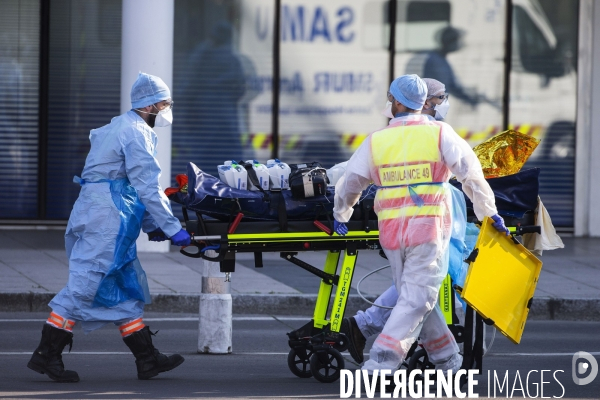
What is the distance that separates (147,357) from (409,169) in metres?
2.06

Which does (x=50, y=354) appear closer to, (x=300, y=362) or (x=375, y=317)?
(x=300, y=362)

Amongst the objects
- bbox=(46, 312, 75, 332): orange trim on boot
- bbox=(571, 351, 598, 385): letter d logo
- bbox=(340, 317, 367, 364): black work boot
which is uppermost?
bbox=(46, 312, 75, 332): orange trim on boot

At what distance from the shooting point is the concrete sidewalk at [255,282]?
1046 cm

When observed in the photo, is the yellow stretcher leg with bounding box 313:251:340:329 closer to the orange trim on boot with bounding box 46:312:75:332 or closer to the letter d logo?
the orange trim on boot with bounding box 46:312:75:332

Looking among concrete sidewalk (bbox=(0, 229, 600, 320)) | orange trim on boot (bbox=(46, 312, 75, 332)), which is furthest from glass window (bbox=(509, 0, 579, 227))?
orange trim on boot (bbox=(46, 312, 75, 332))

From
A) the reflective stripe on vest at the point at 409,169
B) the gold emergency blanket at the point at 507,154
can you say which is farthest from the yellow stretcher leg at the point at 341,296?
the gold emergency blanket at the point at 507,154

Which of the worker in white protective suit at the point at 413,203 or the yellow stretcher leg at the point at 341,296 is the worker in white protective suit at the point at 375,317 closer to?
the yellow stretcher leg at the point at 341,296

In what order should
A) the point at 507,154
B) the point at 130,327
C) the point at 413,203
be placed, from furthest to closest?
1. the point at 507,154
2. the point at 130,327
3. the point at 413,203

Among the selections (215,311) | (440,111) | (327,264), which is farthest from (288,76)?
(327,264)

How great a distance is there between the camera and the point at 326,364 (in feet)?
23.2

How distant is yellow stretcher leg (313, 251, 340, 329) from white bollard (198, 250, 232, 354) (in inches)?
40.6

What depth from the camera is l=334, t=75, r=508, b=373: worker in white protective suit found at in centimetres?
643

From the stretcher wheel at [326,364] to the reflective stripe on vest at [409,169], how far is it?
3.26 feet

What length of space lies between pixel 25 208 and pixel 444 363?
32.5 feet
